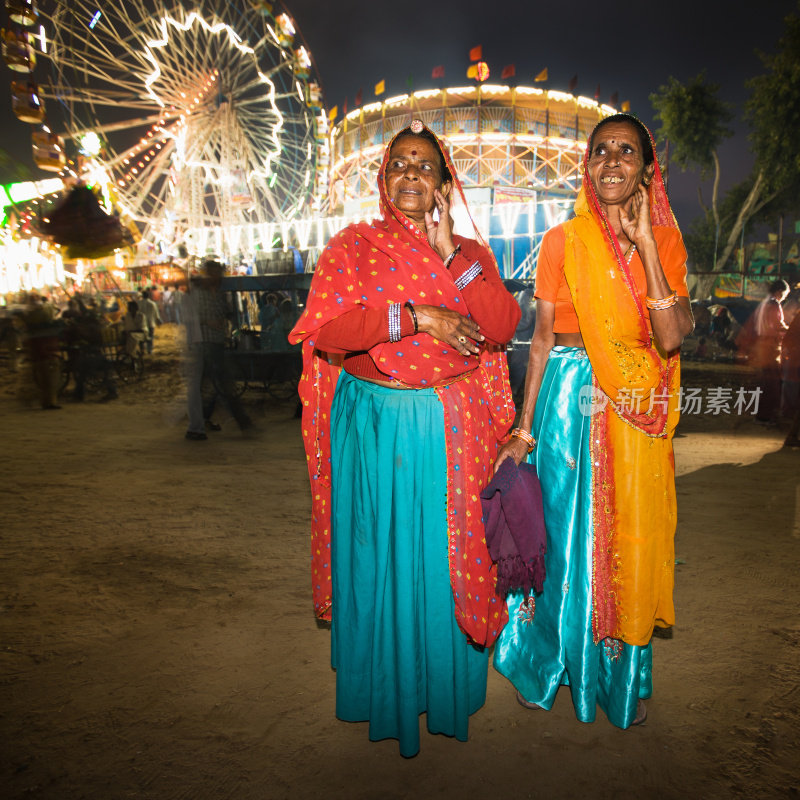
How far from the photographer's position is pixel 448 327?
5.33 feet

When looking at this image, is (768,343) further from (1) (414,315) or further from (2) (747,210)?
(2) (747,210)

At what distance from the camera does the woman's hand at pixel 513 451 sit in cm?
187

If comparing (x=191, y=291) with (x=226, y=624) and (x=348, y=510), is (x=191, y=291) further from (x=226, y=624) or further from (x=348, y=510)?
(x=348, y=510)

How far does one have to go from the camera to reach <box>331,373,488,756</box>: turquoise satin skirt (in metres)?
1.71

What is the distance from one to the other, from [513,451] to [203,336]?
500 centimetres

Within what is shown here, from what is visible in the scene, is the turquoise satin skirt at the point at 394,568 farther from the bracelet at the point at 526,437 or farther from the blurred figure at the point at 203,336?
the blurred figure at the point at 203,336

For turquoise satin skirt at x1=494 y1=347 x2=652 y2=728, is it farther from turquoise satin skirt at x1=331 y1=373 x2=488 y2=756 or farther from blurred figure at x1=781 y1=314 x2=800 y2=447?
blurred figure at x1=781 y1=314 x2=800 y2=447

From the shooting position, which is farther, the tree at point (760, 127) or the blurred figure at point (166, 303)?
the blurred figure at point (166, 303)

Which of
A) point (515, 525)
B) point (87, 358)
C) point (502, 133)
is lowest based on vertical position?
point (515, 525)

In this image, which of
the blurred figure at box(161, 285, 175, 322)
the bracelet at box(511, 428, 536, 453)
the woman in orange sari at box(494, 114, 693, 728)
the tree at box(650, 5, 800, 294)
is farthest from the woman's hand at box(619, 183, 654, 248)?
the blurred figure at box(161, 285, 175, 322)

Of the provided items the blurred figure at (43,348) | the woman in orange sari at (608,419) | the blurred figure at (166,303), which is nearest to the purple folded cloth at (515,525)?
the woman in orange sari at (608,419)

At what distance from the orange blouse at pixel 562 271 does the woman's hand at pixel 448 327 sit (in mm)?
367

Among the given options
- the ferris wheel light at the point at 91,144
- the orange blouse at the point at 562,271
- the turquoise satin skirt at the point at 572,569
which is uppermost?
the ferris wheel light at the point at 91,144

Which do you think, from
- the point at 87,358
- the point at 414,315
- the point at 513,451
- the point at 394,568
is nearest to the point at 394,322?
the point at 414,315
